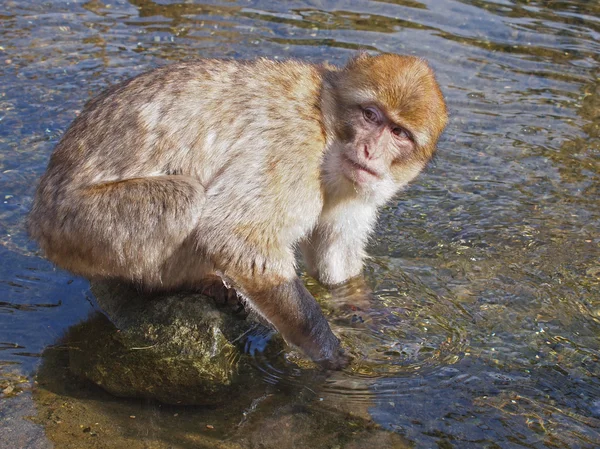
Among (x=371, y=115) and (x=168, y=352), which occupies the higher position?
(x=371, y=115)

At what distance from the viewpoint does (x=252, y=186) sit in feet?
13.5

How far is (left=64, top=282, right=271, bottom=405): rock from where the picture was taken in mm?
4004

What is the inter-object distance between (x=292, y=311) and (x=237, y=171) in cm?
76

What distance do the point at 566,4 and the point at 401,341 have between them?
20.3 feet

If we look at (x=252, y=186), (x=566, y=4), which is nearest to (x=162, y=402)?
(x=252, y=186)

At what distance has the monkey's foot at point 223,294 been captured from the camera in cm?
438

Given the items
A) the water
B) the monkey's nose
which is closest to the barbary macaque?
the monkey's nose

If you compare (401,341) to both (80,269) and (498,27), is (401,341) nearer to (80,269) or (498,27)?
(80,269)

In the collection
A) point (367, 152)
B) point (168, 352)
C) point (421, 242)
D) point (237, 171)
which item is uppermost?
point (367, 152)

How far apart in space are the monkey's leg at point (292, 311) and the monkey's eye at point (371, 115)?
883mm

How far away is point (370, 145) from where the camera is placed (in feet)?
13.3

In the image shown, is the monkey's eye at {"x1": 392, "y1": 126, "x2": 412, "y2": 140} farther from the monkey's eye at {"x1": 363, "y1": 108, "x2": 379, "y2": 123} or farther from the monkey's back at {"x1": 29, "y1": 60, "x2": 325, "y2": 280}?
the monkey's back at {"x1": 29, "y1": 60, "x2": 325, "y2": 280}

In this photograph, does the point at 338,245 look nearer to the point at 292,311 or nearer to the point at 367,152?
the point at 292,311

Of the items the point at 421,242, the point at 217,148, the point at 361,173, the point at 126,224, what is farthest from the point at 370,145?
the point at 421,242
